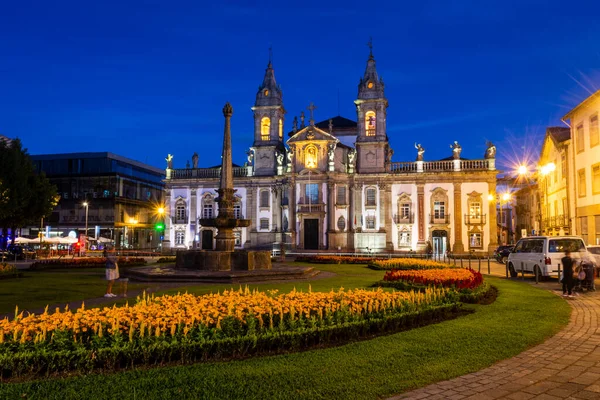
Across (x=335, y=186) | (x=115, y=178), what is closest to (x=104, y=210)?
(x=115, y=178)

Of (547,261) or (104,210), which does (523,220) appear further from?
(104,210)

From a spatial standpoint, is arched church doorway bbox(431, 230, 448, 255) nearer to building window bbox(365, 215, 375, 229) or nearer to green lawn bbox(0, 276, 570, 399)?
building window bbox(365, 215, 375, 229)

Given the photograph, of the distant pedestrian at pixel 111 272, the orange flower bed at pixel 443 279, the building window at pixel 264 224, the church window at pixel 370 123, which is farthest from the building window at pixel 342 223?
the distant pedestrian at pixel 111 272

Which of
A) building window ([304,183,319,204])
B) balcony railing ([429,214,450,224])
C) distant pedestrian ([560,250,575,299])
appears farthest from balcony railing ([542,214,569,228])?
distant pedestrian ([560,250,575,299])

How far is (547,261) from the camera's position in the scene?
20.0 m

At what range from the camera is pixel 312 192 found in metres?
53.7

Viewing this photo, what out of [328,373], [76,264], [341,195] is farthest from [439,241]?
[328,373]

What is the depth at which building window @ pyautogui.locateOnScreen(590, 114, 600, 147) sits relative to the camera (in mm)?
29891

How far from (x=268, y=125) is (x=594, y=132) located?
3626 cm

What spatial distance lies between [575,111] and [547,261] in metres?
17.8

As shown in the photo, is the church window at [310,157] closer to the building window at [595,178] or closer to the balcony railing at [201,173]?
the balcony railing at [201,173]

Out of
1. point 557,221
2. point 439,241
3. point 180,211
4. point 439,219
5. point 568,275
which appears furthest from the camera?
point 180,211

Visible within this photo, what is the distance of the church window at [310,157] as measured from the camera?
5409 centimetres

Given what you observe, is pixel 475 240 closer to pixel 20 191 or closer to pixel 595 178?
pixel 595 178
